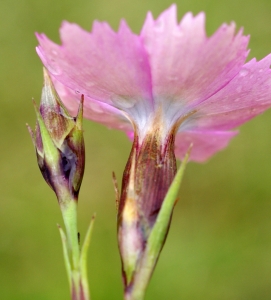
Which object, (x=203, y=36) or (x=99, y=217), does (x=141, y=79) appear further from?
(x=99, y=217)

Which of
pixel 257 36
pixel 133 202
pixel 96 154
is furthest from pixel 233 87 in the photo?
pixel 257 36

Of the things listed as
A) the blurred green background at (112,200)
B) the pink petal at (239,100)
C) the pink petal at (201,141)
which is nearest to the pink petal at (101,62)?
the pink petal at (239,100)

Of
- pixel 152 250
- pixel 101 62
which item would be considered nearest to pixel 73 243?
pixel 152 250

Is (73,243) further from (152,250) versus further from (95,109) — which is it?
(95,109)

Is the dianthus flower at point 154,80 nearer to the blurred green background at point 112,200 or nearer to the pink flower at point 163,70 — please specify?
the pink flower at point 163,70

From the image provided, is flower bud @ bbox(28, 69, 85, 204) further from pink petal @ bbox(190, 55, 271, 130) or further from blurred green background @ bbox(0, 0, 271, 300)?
blurred green background @ bbox(0, 0, 271, 300)
